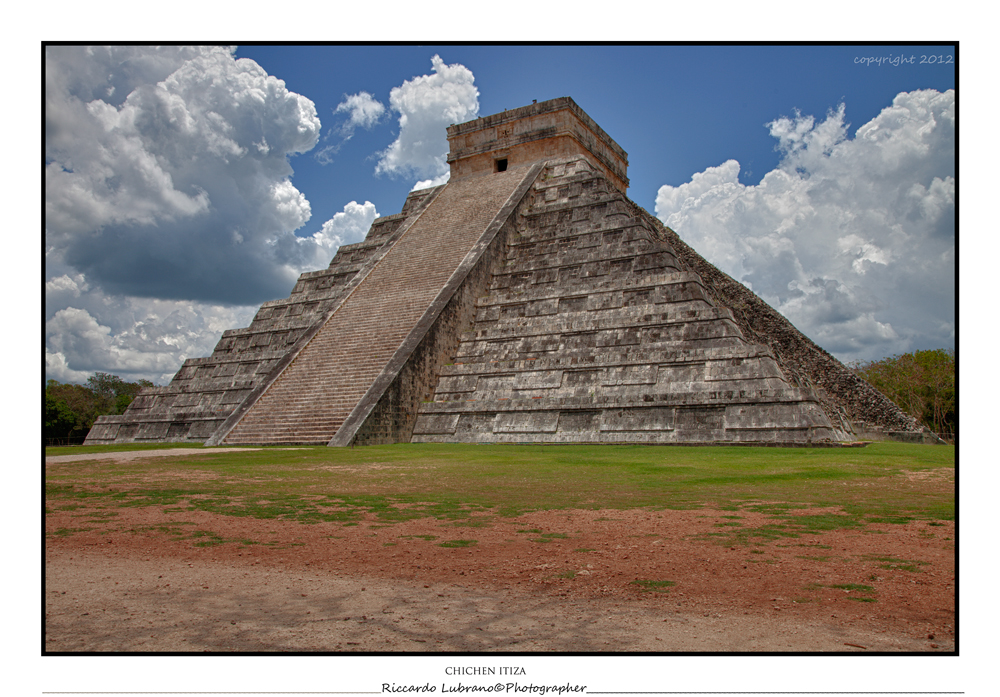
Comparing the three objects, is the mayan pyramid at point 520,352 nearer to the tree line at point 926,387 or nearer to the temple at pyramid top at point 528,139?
the temple at pyramid top at point 528,139

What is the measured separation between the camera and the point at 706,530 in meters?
4.61

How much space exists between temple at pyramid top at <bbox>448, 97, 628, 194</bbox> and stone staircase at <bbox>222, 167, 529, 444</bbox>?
56.8 inches

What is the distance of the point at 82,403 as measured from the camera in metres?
36.0

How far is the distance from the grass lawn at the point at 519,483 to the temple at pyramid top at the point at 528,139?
13.7 meters

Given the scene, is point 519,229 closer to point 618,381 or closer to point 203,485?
point 618,381

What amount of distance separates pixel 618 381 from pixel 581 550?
9.23m

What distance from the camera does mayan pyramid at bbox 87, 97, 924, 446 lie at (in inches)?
488

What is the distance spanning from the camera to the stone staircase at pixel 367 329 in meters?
13.5

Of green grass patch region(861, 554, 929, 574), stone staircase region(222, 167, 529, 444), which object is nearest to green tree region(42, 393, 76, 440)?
stone staircase region(222, 167, 529, 444)

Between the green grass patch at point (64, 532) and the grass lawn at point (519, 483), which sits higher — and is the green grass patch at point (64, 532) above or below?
above

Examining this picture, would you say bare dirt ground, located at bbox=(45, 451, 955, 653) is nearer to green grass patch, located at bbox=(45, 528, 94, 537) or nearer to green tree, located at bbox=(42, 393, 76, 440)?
green grass patch, located at bbox=(45, 528, 94, 537)

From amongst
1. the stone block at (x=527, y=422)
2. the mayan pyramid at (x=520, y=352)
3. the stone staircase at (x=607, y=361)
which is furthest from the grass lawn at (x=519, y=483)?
the stone block at (x=527, y=422)

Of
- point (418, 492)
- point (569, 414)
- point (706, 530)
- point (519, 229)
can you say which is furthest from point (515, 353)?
point (706, 530)

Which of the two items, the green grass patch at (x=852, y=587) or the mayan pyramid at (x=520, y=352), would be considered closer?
the green grass patch at (x=852, y=587)
